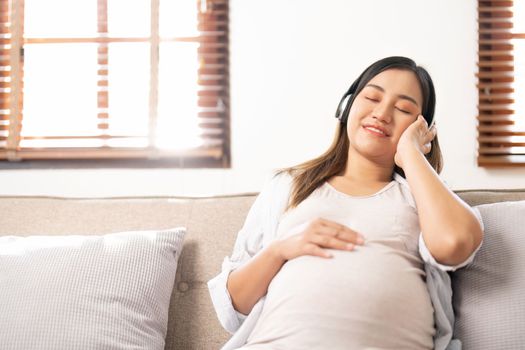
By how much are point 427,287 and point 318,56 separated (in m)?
1.12

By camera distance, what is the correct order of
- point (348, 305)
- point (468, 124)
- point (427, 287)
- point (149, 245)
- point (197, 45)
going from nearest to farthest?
point (348, 305) → point (427, 287) → point (149, 245) → point (468, 124) → point (197, 45)

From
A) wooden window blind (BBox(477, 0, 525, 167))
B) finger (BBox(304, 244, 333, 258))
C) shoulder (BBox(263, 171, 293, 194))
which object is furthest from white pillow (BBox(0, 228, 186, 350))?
wooden window blind (BBox(477, 0, 525, 167))

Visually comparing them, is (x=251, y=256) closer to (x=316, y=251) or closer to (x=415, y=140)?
(x=316, y=251)

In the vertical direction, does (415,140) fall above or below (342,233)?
above

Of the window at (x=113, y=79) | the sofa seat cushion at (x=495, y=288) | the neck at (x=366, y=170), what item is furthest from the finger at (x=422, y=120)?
the window at (x=113, y=79)

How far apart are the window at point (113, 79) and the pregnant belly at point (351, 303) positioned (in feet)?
3.44

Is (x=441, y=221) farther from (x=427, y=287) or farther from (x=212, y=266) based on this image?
(x=212, y=266)

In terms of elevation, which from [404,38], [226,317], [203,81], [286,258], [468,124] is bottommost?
[226,317]

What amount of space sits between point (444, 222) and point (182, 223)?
68 centimetres

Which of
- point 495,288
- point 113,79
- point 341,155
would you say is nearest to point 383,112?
point 341,155

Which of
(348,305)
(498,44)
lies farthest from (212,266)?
(498,44)

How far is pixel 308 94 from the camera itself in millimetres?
2086

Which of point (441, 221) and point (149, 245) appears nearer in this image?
point (441, 221)

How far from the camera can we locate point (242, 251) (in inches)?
53.3
